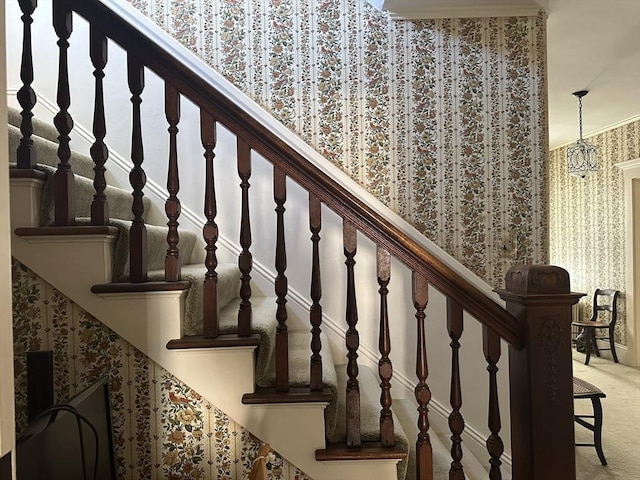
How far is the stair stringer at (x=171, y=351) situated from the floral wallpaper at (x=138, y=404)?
2.0 inches

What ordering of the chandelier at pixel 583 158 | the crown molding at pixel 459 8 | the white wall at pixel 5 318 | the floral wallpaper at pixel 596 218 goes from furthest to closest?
the floral wallpaper at pixel 596 218
the chandelier at pixel 583 158
the crown molding at pixel 459 8
the white wall at pixel 5 318

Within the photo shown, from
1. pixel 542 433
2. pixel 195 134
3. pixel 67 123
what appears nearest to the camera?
pixel 542 433

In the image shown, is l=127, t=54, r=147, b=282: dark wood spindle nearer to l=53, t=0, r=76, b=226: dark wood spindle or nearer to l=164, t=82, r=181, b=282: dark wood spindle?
l=164, t=82, r=181, b=282: dark wood spindle

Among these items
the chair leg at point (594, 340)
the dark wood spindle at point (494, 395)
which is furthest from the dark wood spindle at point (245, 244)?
the chair leg at point (594, 340)

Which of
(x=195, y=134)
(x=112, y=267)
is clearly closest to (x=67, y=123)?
(x=112, y=267)

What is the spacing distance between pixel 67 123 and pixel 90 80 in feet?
4.43

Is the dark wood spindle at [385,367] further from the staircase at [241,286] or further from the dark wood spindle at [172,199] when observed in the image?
the dark wood spindle at [172,199]

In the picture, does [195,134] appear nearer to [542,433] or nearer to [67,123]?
[67,123]

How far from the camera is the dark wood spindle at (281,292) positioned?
142 centimetres

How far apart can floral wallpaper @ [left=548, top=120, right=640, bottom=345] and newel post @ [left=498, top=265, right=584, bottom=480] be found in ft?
16.3

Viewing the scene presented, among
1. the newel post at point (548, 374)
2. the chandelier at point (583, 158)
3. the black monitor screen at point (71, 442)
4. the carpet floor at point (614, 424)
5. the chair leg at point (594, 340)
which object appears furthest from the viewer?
the chair leg at point (594, 340)

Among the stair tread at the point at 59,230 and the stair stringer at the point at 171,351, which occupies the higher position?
the stair tread at the point at 59,230

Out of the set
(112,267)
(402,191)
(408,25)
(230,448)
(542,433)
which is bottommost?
(230,448)

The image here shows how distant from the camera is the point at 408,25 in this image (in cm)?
257
